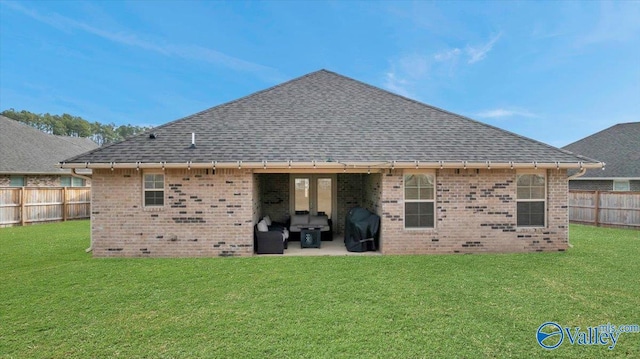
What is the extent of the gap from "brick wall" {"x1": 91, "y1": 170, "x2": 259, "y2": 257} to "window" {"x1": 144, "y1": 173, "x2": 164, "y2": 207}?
159 mm

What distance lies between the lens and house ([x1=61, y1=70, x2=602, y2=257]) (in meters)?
7.81

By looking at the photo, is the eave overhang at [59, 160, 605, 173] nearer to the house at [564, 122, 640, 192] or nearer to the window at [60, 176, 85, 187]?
the house at [564, 122, 640, 192]

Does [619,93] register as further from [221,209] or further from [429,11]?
[221,209]

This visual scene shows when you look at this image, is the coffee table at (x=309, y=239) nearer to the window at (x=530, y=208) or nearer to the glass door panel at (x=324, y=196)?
the glass door panel at (x=324, y=196)

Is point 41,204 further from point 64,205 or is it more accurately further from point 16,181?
point 16,181

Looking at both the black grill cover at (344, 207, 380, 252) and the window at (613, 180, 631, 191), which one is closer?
the black grill cover at (344, 207, 380, 252)

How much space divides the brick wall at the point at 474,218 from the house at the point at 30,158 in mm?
13662

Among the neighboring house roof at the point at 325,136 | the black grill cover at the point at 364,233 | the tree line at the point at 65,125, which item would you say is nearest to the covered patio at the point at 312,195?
the neighboring house roof at the point at 325,136

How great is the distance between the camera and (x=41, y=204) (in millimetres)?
14406

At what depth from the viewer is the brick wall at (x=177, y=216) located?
7.83 meters

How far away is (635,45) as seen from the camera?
13070 mm

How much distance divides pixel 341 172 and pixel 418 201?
2297mm

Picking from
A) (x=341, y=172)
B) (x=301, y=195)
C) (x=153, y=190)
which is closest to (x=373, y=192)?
(x=341, y=172)

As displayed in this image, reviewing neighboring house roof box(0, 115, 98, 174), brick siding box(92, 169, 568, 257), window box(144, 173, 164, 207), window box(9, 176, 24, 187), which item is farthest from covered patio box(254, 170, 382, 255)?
window box(9, 176, 24, 187)
